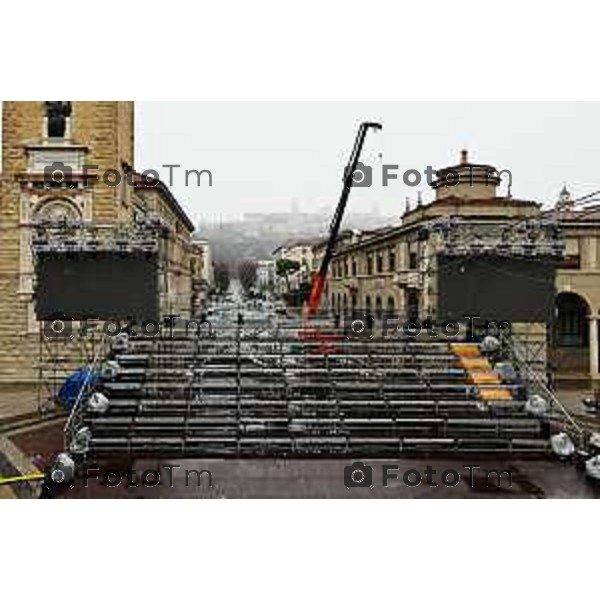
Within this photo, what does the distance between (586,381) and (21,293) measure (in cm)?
2065

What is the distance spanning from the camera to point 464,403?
16.2m

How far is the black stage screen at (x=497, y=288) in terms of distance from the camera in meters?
17.8

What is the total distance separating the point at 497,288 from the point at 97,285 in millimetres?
10559

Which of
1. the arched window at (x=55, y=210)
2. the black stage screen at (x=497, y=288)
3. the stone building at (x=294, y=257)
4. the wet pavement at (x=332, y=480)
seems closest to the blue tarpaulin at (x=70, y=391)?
the arched window at (x=55, y=210)

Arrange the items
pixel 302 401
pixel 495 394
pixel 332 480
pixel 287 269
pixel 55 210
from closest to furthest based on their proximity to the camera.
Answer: pixel 332 480 < pixel 302 401 < pixel 495 394 < pixel 55 210 < pixel 287 269

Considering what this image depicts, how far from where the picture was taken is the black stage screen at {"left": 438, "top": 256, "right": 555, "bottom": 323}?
17797 millimetres

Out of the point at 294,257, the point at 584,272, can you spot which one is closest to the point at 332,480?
the point at 584,272

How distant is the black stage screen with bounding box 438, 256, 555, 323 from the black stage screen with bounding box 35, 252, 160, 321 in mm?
7786

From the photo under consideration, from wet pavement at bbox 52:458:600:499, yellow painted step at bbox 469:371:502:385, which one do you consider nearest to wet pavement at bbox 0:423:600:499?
wet pavement at bbox 52:458:600:499

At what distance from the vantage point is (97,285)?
17.9m

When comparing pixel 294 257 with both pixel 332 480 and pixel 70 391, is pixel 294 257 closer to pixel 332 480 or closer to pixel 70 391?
pixel 70 391

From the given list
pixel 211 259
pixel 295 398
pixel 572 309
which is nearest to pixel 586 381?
pixel 572 309

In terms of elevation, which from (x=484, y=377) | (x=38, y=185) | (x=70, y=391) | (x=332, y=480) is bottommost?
(x=332, y=480)

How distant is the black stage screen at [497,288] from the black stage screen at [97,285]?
25.5 feet
